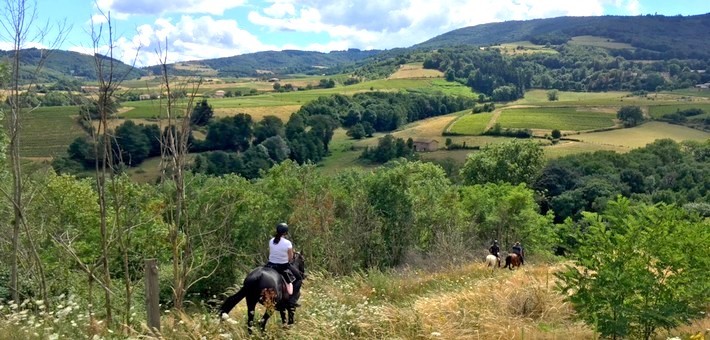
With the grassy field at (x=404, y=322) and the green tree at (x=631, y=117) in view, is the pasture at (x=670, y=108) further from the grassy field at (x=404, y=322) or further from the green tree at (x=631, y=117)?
the grassy field at (x=404, y=322)

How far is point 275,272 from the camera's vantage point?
8602mm

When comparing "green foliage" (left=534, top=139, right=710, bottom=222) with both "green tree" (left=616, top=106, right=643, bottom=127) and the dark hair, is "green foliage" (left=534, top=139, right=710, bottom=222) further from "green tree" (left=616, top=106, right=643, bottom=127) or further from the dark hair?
the dark hair

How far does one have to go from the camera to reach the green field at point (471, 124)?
91.6 metres

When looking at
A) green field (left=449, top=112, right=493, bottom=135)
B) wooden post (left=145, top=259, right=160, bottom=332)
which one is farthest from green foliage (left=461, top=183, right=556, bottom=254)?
green field (left=449, top=112, right=493, bottom=135)

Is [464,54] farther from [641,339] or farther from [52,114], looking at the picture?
[641,339]

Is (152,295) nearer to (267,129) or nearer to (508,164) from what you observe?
(508,164)

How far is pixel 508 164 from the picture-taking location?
2072 inches

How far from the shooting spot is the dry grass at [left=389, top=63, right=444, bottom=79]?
165337 mm

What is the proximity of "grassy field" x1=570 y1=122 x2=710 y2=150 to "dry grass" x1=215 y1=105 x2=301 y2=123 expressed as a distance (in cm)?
5039

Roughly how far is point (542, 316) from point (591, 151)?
240ft

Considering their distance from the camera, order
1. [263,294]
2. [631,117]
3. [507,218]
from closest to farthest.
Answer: [263,294]
[507,218]
[631,117]

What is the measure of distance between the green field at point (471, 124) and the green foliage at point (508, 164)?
35.9 m

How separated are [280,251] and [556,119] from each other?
98.4 m

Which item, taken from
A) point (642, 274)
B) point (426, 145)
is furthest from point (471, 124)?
point (642, 274)
